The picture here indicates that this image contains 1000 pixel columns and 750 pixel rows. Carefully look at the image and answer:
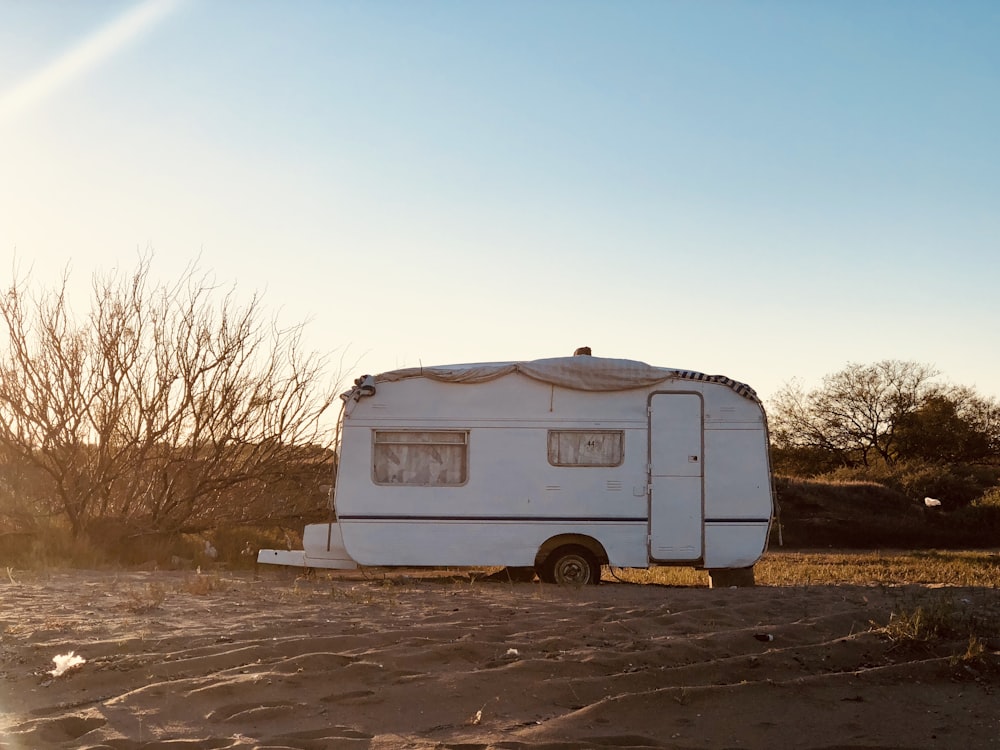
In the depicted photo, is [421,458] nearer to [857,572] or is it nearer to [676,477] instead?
[676,477]

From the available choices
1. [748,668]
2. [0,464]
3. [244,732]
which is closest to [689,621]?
[748,668]

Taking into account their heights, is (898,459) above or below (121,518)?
above

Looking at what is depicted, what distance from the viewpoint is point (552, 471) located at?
11820mm

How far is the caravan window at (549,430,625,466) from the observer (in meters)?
11.9

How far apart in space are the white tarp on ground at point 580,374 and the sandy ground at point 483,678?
3.84 metres

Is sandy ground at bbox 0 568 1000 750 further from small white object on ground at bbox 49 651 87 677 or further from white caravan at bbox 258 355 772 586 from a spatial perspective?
white caravan at bbox 258 355 772 586

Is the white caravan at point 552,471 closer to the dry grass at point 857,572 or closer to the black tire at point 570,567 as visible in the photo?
the black tire at point 570,567

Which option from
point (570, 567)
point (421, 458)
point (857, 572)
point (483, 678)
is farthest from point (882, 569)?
point (483, 678)

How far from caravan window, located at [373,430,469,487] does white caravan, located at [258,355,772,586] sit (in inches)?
0.6

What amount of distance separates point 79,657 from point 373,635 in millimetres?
1849

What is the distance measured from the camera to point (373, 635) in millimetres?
6762

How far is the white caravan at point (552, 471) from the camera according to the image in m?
11.7

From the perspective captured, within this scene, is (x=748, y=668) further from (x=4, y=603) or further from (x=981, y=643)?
(x=4, y=603)

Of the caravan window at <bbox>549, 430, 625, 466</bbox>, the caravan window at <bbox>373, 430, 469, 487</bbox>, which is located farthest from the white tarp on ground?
the caravan window at <bbox>373, 430, 469, 487</bbox>
